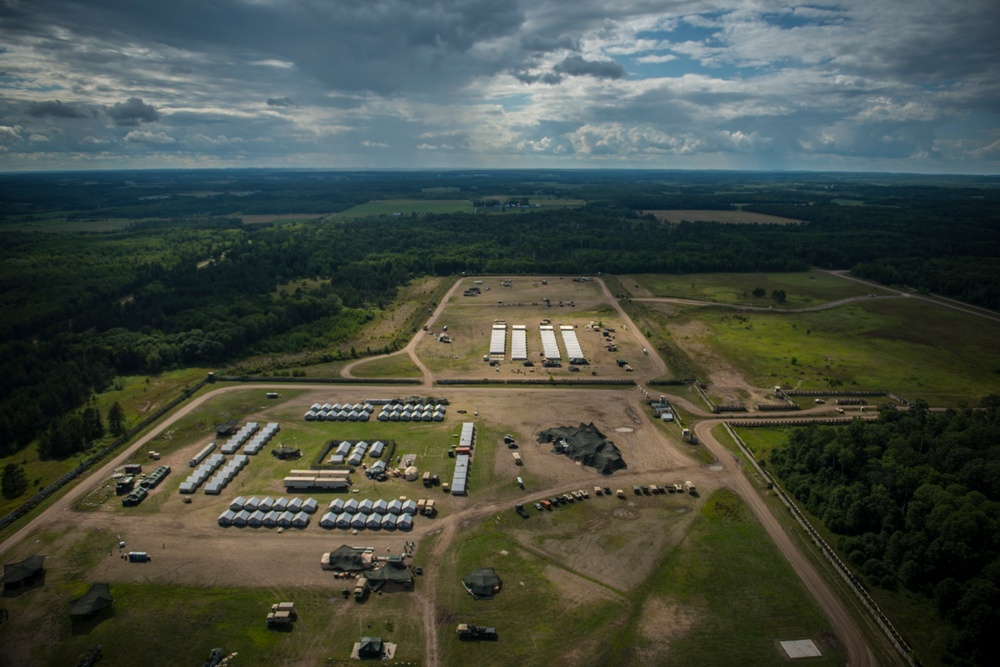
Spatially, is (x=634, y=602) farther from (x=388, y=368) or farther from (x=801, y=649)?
(x=388, y=368)

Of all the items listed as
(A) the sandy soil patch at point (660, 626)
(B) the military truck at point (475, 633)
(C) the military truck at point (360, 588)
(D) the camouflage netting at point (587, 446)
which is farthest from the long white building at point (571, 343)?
(B) the military truck at point (475, 633)

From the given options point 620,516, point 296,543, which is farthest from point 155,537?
point 620,516

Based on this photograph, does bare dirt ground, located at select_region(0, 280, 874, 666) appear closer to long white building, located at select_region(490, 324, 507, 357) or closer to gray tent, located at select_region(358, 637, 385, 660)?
gray tent, located at select_region(358, 637, 385, 660)

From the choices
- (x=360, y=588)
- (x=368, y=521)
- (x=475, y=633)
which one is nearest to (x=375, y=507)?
(x=368, y=521)

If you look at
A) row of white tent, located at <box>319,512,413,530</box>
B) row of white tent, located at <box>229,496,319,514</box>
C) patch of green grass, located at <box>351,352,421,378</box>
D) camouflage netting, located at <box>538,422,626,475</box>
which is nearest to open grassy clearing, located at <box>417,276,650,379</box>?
patch of green grass, located at <box>351,352,421,378</box>

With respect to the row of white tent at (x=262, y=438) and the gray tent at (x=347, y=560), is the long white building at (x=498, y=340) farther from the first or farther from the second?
the gray tent at (x=347, y=560)

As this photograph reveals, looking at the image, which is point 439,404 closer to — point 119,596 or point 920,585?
point 119,596

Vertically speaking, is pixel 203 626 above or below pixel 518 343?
below
